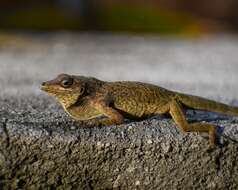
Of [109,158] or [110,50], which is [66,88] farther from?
[110,50]

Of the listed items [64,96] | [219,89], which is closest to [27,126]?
[64,96]

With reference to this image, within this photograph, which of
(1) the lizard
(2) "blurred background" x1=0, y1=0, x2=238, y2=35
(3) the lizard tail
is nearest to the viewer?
(1) the lizard

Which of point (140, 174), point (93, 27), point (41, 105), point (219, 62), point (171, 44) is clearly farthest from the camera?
point (93, 27)

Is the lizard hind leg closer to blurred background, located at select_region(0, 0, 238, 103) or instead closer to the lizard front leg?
the lizard front leg

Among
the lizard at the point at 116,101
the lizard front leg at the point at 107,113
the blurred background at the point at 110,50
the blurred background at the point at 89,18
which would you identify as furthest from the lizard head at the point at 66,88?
the blurred background at the point at 89,18

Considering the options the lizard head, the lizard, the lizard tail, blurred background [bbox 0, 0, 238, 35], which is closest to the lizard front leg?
the lizard

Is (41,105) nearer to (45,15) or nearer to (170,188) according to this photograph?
(170,188)
